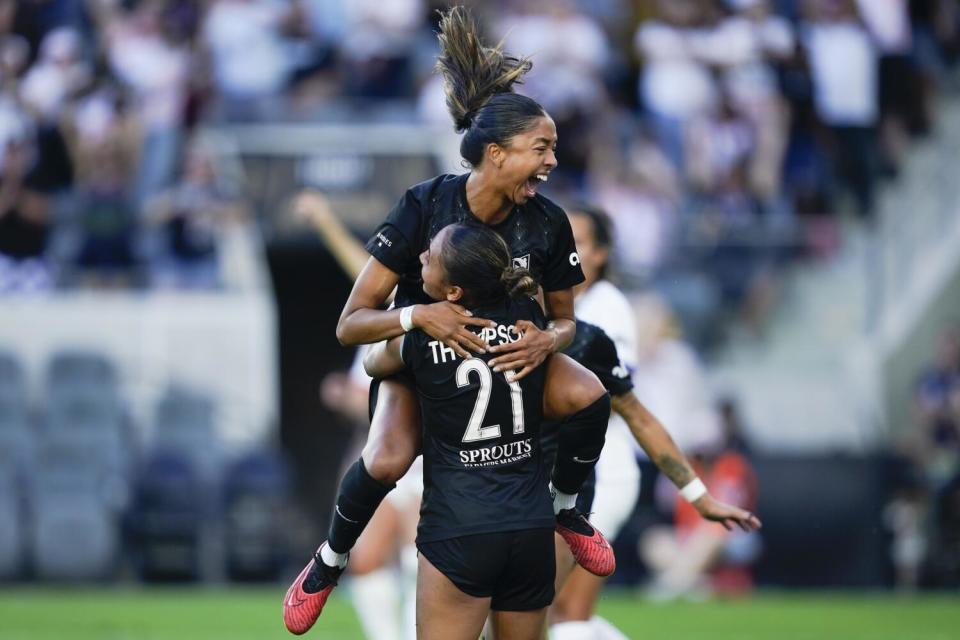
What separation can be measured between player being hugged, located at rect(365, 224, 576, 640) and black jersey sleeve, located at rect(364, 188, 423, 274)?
11cm

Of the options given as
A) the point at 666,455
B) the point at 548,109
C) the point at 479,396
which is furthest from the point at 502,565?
the point at 548,109

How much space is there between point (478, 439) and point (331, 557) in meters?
0.86

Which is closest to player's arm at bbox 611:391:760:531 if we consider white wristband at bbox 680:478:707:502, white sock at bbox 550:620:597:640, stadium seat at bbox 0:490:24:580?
white wristband at bbox 680:478:707:502

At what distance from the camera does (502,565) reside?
5703mm

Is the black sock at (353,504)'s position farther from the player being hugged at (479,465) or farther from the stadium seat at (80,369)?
the stadium seat at (80,369)

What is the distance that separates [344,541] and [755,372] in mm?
11683

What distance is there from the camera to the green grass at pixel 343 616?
12109 millimetres

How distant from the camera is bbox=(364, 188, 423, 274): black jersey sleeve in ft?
19.3

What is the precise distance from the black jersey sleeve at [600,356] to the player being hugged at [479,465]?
951 mm

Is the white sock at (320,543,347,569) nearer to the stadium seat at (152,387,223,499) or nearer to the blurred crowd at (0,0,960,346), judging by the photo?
the blurred crowd at (0,0,960,346)

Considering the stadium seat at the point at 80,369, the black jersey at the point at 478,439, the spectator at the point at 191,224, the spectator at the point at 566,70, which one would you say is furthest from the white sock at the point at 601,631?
the spectator at the point at 566,70

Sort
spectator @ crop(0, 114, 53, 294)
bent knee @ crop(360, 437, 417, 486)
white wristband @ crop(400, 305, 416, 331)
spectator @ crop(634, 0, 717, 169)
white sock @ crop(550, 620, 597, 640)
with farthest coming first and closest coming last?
spectator @ crop(634, 0, 717, 169)
spectator @ crop(0, 114, 53, 294)
white sock @ crop(550, 620, 597, 640)
bent knee @ crop(360, 437, 417, 486)
white wristband @ crop(400, 305, 416, 331)

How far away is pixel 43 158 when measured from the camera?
57.7 ft

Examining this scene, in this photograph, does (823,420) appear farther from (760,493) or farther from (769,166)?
(769,166)
